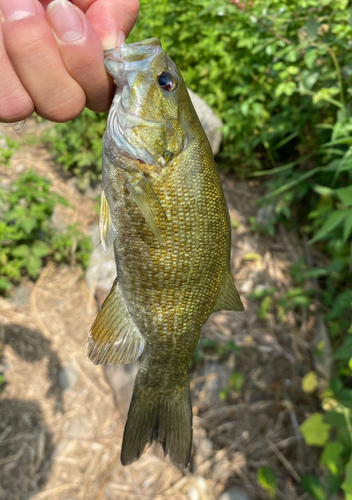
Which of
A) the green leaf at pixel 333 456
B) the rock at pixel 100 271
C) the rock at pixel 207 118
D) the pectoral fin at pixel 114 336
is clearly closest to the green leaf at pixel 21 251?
the rock at pixel 100 271

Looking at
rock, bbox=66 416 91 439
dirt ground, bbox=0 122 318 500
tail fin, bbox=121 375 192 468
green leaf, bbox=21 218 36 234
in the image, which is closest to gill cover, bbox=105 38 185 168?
tail fin, bbox=121 375 192 468

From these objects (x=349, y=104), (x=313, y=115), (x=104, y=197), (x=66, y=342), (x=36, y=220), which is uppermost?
(x=104, y=197)

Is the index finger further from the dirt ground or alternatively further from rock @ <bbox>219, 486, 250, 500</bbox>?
rock @ <bbox>219, 486, 250, 500</bbox>

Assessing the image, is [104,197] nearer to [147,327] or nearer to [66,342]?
[147,327]

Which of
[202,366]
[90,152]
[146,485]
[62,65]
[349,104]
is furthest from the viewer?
[90,152]

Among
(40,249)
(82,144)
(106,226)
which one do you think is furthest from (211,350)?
(82,144)

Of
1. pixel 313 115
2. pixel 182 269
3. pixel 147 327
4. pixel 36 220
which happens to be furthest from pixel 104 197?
pixel 313 115

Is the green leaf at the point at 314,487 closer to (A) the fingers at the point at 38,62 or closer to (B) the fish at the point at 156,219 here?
(B) the fish at the point at 156,219
